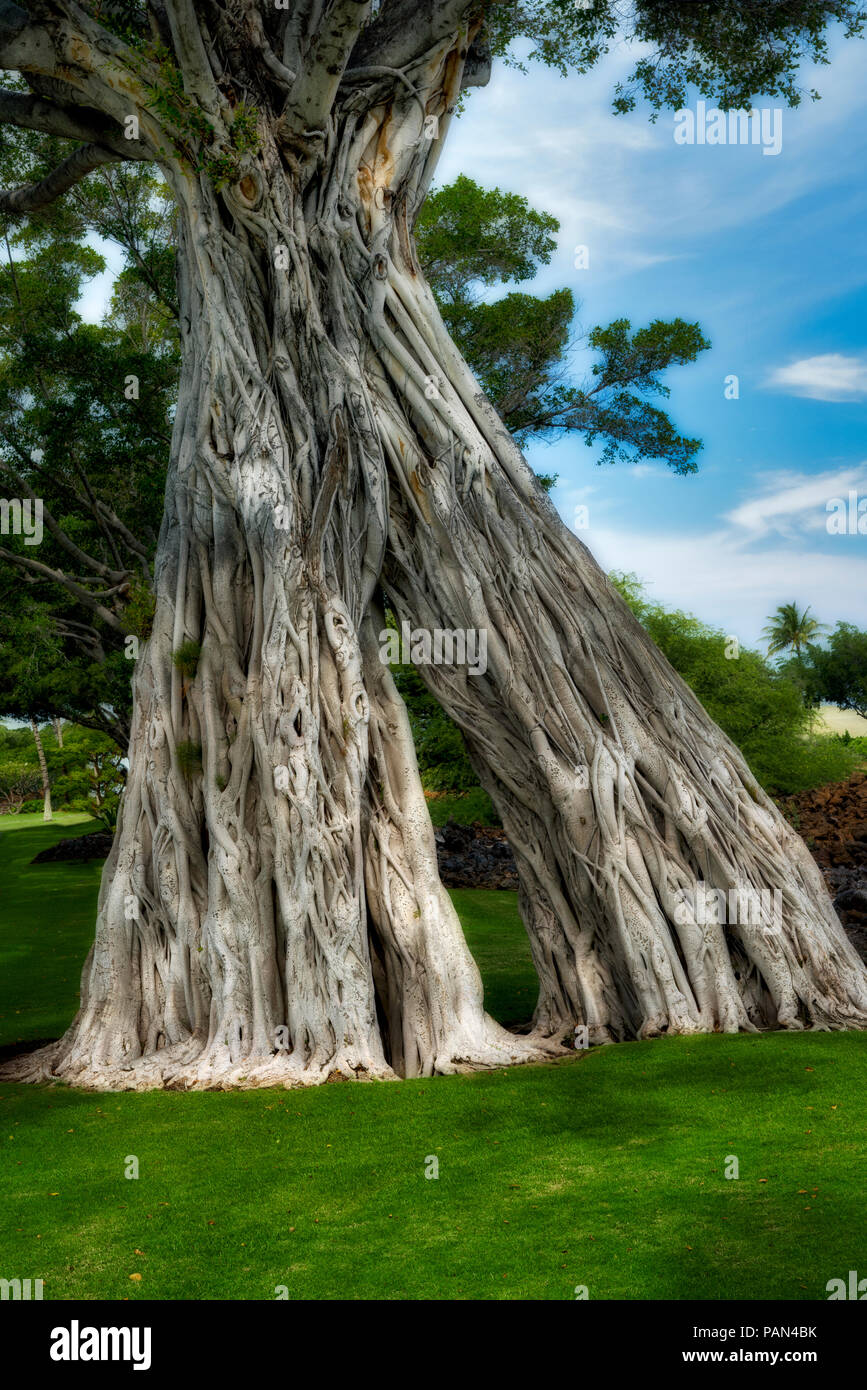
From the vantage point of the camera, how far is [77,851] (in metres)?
25.3

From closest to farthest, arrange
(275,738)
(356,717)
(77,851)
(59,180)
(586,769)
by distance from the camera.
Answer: (275,738)
(356,717)
(586,769)
(59,180)
(77,851)

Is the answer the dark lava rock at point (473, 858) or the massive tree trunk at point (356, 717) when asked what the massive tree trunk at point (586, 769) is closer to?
the massive tree trunk at point (356, 717)

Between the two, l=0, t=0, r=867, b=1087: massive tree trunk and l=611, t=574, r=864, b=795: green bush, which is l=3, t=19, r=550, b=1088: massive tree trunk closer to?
l=0, t=0, r=867, b=1087: massive tree trunk

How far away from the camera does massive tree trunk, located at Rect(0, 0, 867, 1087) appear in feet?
24.5

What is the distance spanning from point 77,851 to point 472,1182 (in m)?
21.9

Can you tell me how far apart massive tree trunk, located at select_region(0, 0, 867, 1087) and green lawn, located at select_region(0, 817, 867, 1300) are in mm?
666

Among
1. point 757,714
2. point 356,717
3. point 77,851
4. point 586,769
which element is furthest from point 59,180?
point 77,851

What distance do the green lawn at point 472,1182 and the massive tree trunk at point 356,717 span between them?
2.18ft

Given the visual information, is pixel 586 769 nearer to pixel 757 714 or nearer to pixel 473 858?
pixel 473 858

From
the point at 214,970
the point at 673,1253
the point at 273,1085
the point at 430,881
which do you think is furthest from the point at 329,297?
the point at 673,1253

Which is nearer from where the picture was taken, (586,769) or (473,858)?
(586,769)

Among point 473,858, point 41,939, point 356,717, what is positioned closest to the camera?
point 356,717

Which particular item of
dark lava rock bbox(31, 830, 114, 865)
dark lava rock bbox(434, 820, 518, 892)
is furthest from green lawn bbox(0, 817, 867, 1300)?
dark lava rock bbox(31, 830, 114, 865)
